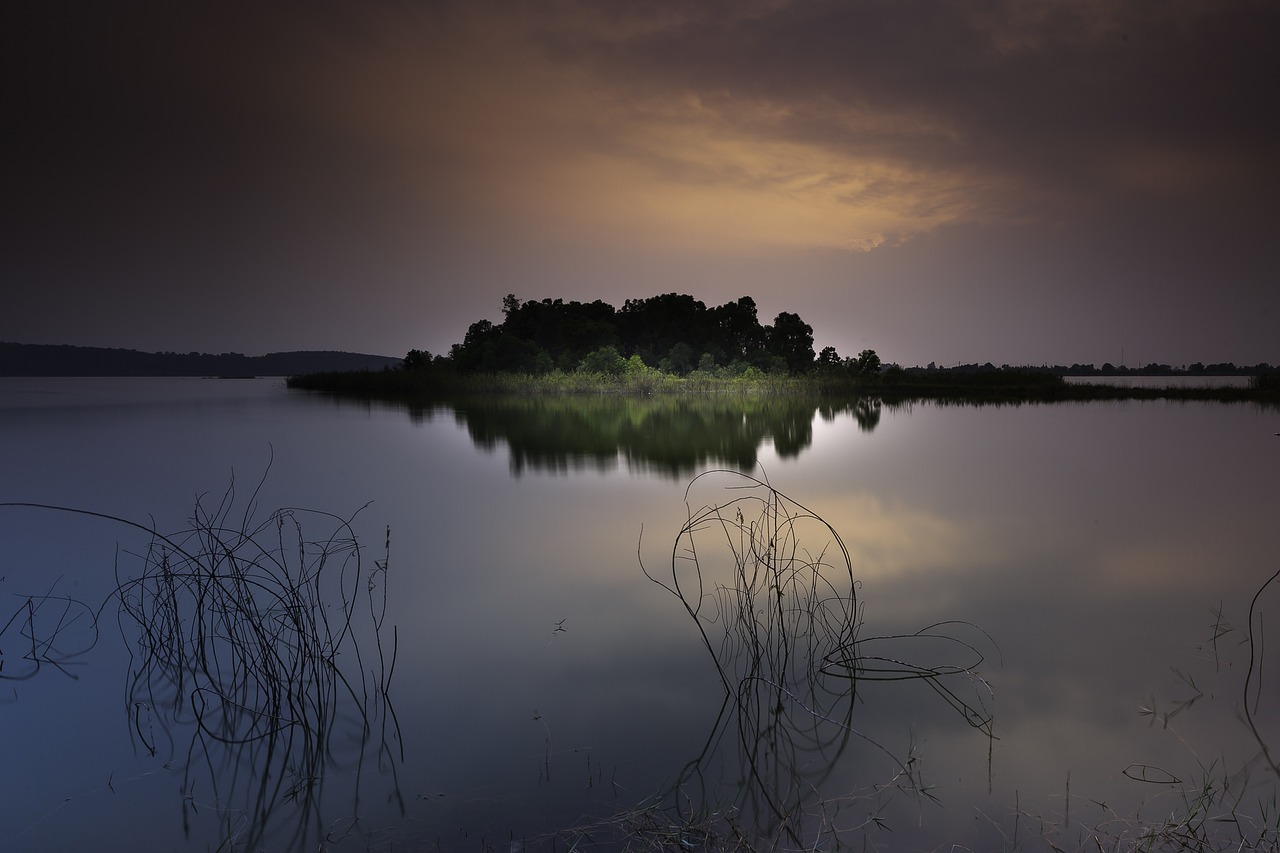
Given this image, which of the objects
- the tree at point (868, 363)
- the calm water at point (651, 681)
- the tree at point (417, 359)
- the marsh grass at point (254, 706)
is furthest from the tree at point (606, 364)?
the marsh grass at point (254, 706)

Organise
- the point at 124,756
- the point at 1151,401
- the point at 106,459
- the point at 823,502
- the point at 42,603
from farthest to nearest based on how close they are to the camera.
A: the point at 1151,401 < the point at 106,459 < the point at 823,502 < the point at 42,603 < the point at 124,756

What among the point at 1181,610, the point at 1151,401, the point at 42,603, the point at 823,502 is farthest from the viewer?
the point at 1151,401

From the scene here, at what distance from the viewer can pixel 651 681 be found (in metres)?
4.28

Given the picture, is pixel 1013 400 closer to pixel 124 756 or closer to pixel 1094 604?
pixel 1094 604

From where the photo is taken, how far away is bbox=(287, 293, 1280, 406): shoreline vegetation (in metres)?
42.4

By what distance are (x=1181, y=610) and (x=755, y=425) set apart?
17.5 m

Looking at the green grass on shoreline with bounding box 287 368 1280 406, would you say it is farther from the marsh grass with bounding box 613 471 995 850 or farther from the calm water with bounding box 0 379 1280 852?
the marsh grass with bounding box 613 471 995 850

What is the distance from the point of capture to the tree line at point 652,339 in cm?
6191

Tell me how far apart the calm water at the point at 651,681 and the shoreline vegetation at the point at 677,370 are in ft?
105

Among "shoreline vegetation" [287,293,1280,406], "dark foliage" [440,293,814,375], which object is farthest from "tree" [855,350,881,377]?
"dark foliage" [440,293,814,375]

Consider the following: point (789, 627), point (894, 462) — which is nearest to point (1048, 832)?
point (789, 627)

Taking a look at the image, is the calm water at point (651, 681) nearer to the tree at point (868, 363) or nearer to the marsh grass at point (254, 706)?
the marsh grass at point (254, 706)

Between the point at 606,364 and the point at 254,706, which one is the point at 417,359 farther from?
the point at 254,706

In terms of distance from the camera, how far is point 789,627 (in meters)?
5.05
